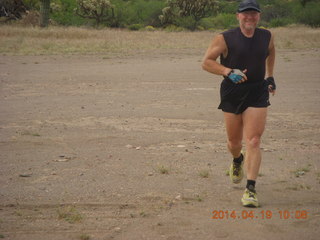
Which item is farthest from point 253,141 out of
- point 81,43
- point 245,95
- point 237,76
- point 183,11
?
point 183,11

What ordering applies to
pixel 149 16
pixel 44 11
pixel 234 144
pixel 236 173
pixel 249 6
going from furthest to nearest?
A: pixel 149 16 → pixel 44 11 → pixel 236 173 → pixel 234 144 → pixel 249 6

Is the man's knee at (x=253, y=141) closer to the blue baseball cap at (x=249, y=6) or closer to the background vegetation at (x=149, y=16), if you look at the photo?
the blue baseball cap at (x=249, y=6)

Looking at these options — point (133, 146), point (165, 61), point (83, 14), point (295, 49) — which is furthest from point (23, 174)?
point (83, 14)

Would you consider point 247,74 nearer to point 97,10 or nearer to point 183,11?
point 97,10

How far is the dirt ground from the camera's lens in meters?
5.81

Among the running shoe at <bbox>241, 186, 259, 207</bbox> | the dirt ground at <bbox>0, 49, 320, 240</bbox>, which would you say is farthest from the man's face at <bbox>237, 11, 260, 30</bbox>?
the dirt ground at <bbox>0, 49, 320, 240</bbox>

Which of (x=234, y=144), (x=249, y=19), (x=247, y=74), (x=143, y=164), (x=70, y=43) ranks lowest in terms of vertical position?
(x=70, y=43)

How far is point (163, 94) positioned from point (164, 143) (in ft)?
16.6

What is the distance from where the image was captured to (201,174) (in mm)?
7613
